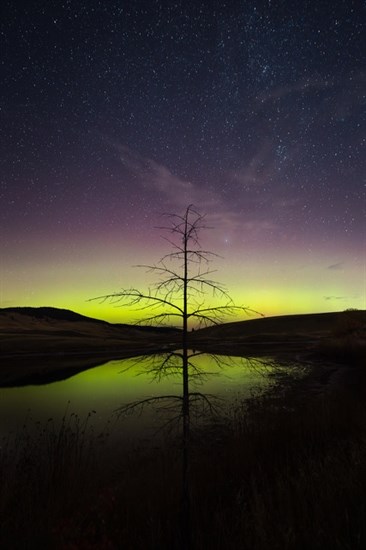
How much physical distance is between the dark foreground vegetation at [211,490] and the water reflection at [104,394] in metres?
2.22

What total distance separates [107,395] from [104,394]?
1.47 ft

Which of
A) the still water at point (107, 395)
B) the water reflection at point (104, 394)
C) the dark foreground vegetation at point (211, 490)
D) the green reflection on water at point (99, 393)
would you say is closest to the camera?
the dark foreground vegetation at point (211, 490)

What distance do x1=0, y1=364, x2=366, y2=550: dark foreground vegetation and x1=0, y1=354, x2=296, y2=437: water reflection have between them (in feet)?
7.27

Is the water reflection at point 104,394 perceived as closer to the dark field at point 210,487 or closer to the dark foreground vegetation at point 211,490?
the dark field at point 210,487

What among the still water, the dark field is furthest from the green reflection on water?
the dark field

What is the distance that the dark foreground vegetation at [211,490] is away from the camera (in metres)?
5.30

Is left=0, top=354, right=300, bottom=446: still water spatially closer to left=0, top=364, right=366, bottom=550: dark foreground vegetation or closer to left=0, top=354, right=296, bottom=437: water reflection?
left=0, top=354, right=296, bottom=437: water reflection

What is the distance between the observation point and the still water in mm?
15898

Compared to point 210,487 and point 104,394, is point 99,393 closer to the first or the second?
point 104,394

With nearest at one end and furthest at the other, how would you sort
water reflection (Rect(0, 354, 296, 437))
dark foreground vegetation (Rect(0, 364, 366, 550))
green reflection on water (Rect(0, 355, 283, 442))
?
dark foreground vegetation (Rect(0, 364, 366, 550))
water reflection (Rect(0, 354, 296, 437))
green reflection on water (Rect(0, 355, 283, 442))

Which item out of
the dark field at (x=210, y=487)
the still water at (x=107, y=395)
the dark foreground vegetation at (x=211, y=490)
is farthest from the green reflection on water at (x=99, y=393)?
the dark foreground vegetation at (x=211, y=490)

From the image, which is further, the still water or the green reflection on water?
the green reflection on water

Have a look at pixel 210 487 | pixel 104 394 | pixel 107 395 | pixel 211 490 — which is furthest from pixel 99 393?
pixel 211 490

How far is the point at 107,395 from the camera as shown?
74.1ft
